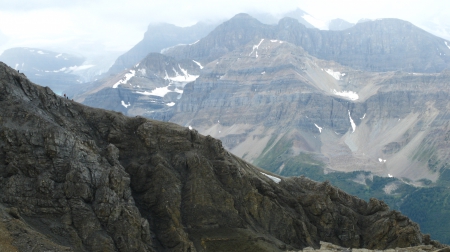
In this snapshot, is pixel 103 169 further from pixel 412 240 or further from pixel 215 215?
pixel 412 240

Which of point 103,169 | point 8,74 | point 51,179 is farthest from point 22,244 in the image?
point 8,74

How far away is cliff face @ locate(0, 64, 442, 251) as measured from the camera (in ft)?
265

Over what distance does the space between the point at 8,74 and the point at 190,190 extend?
1399 inches

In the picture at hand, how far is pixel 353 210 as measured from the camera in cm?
11894

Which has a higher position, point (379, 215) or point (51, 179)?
point (51, 179)

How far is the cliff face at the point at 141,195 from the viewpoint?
80875mm

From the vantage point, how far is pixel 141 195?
318 feet

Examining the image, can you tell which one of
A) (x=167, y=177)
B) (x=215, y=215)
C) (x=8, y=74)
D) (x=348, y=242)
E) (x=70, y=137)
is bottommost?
(x=348, y=242)

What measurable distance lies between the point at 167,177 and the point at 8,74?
3093 centimetres

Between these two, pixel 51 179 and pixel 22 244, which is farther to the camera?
pixel 51 179

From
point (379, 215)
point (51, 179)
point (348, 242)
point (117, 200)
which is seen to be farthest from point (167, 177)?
point (379, 215)

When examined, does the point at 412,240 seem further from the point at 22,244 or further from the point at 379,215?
the point at 22,244

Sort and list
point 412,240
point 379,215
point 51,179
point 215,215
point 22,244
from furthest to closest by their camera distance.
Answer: point 379,215, point 412,240, point 215,215, point 51,179, point 22,244

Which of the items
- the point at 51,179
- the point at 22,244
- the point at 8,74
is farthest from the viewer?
the point at 8,74
